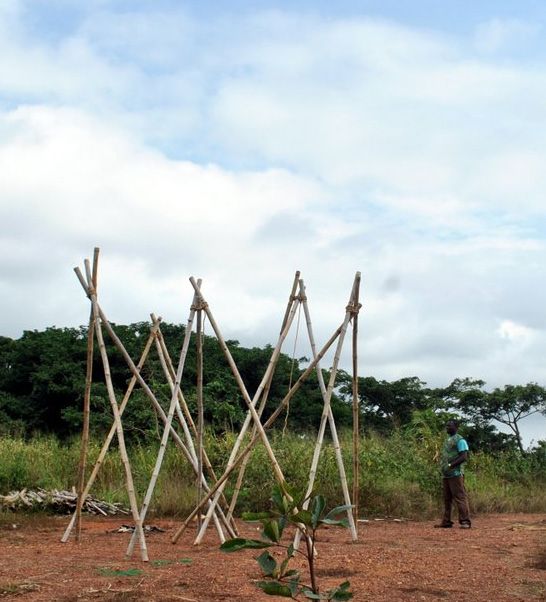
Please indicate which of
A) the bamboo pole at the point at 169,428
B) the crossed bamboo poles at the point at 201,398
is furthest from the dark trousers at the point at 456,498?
the bamboo pole at the point at 169,428

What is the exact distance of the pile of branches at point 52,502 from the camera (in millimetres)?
10016

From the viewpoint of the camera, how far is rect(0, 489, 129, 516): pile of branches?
394 inches

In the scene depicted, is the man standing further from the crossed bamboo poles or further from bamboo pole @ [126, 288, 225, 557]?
bamboo pole @ [126, 288, 225, 557]

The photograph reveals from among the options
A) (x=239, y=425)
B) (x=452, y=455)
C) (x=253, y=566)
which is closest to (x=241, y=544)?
(x=253, y=566)

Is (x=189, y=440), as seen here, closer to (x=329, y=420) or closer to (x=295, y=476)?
(x=329, y=420)

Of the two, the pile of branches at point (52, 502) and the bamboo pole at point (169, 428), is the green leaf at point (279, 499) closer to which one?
the bamboo pole at point (169, 428)

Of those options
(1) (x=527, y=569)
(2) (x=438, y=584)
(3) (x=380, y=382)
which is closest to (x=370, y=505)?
(1) (x=527, y=569)

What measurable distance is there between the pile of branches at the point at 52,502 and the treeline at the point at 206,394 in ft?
13.3

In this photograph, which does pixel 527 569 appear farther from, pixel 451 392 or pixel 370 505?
pixel 451 392

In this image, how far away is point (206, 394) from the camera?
16172 millimetres

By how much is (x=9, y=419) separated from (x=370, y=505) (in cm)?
944

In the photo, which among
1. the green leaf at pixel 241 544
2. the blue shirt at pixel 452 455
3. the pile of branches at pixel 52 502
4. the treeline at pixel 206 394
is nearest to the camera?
the green leaf at pixel 241 544

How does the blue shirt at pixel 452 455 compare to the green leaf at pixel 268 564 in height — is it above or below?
above

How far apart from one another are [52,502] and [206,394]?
6125mm
